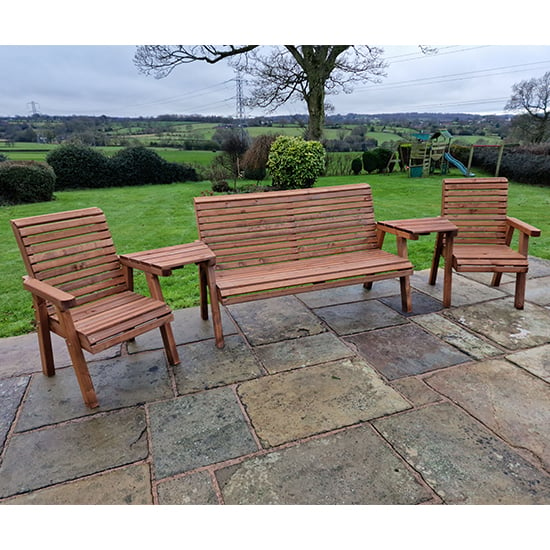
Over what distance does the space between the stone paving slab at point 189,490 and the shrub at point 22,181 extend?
11063mm

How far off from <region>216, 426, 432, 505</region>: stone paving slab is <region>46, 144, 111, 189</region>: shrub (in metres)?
14.7

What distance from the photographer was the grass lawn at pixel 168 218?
399 centimetres

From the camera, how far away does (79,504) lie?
167 centimetres

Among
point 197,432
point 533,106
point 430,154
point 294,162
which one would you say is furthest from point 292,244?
point 533,106

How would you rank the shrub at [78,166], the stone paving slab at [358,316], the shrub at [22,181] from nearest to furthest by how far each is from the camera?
the stone paving slab at [358,316] < the shrub at [22,181] < the shrub at [78,166]

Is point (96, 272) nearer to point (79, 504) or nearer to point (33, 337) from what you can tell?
point (33, 337)

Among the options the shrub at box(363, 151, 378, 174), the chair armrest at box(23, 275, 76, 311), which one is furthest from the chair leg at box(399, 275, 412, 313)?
the shrub at box(363, 151, 378, 174)

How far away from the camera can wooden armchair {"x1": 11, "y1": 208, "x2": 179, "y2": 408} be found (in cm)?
222

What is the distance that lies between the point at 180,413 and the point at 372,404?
1139 millimetres

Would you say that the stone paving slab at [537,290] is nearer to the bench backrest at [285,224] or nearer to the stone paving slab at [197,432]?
the bench backrest at [285,224]

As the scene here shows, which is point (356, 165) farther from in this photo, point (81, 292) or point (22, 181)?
point (81, 292)

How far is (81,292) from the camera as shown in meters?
2.70

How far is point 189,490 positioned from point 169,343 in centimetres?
111

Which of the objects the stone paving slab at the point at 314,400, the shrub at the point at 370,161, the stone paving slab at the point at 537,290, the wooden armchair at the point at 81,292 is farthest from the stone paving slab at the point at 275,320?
the shrub at the point at 370,161
